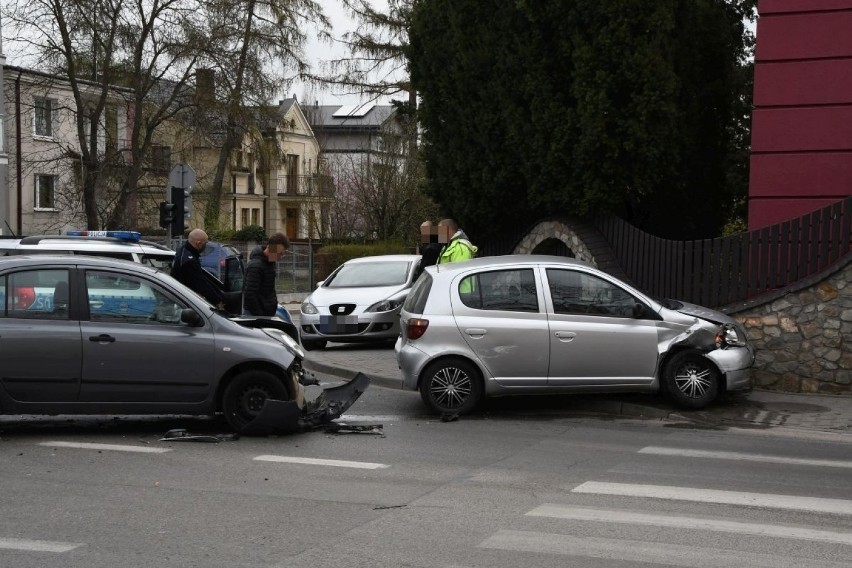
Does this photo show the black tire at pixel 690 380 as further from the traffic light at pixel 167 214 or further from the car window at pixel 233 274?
the traffic light at pixel 167 214

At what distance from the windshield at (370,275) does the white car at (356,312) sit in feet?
0.06

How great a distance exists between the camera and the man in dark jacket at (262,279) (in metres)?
12.4

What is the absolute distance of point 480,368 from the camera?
11.3 m

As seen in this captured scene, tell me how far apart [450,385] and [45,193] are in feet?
134

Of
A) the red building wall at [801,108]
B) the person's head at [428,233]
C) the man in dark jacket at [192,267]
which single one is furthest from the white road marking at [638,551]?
the person's head at [428,233]

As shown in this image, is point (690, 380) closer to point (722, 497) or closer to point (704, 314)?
point (704, 314)

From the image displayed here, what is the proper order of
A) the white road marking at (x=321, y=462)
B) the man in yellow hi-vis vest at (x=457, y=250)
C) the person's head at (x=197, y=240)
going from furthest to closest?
the man in yellow hi-vis vest at (x=457, y=250), the person's head at (x=197, y=240), the white road marking at (x=321, y=462)

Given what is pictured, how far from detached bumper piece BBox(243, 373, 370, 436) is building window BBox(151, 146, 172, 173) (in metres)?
29.0

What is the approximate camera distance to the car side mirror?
9.66 meters

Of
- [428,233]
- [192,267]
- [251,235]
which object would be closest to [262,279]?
[192,267]

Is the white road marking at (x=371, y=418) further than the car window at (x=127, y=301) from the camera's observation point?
Yes

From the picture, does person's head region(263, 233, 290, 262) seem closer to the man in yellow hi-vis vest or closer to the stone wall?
the man in yellow hi-vis vest

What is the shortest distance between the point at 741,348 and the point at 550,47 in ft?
20.9

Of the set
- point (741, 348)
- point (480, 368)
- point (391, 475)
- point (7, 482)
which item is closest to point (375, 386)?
point (480, 368)
